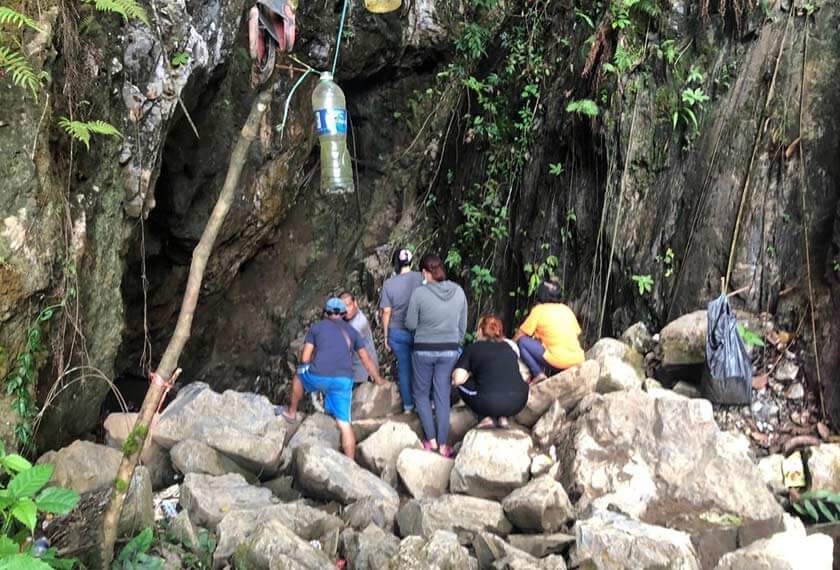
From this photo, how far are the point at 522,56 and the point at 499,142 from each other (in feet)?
4.51

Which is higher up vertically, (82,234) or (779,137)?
(779,137)

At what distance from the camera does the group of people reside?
5.50 m

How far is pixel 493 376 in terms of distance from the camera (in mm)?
5457

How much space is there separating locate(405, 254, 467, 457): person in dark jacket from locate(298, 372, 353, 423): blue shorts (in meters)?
0.68

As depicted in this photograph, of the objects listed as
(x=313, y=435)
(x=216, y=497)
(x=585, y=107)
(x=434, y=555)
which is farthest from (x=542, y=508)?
(x=585, y=107)

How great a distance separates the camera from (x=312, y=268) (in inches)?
456

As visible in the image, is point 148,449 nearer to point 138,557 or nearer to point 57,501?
point 138,557

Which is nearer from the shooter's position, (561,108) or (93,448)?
(93,448)

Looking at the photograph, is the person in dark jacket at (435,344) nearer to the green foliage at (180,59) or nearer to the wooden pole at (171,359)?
the wooden pole at (171,359)

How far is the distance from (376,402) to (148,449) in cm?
231

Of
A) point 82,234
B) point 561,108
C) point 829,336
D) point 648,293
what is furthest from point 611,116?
point 82,234

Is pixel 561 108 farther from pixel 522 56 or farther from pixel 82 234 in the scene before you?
pixel 82 234

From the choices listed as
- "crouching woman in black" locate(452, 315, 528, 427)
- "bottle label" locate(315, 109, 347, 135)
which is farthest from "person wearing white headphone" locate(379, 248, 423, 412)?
"bottle label" locate(315, 109, 347, 135)

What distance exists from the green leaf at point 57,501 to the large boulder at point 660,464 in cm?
326
